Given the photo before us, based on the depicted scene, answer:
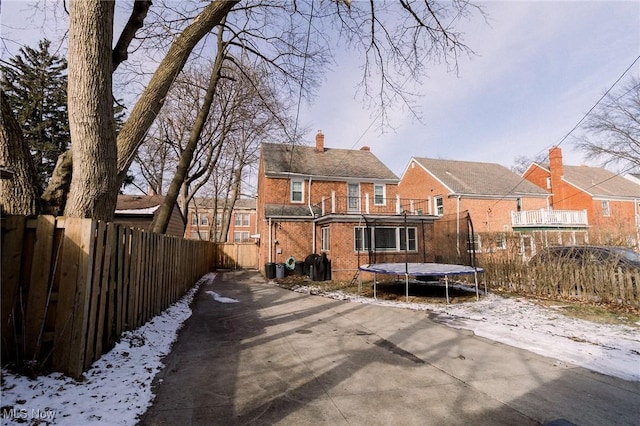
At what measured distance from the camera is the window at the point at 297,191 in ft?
67.9

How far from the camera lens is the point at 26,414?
8.91 ft

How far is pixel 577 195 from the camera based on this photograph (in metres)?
28.6

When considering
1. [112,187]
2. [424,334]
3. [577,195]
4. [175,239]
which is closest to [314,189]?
[175,239]

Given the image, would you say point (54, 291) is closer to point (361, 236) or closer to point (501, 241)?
point (501, 241)

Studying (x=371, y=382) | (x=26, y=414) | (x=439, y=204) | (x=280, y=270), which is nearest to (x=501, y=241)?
(x=280, y=270)

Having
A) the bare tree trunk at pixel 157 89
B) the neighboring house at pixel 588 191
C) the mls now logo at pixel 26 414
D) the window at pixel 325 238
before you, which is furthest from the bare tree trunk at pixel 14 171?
the neighboring house at pixel 588 191

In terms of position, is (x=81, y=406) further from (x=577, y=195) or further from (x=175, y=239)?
(x=577, y=195)

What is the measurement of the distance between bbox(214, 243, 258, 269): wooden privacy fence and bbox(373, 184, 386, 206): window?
1107 cm

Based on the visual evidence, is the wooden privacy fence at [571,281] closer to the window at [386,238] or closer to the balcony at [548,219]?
the window at [386,238]

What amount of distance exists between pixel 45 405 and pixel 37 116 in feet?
70.2

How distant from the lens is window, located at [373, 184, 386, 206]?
21.5 m

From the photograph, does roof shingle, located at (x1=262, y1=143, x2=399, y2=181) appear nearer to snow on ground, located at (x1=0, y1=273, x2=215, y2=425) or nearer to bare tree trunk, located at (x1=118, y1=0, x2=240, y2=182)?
bare tree trunk, located at (x1=118, y1=0, x2=240, y2=182)

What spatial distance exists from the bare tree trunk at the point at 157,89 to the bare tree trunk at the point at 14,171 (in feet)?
3.43

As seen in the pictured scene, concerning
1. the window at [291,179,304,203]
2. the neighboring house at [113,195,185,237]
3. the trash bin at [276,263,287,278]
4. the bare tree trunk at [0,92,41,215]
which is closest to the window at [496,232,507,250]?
the trash bin at [276,263,287,278]
